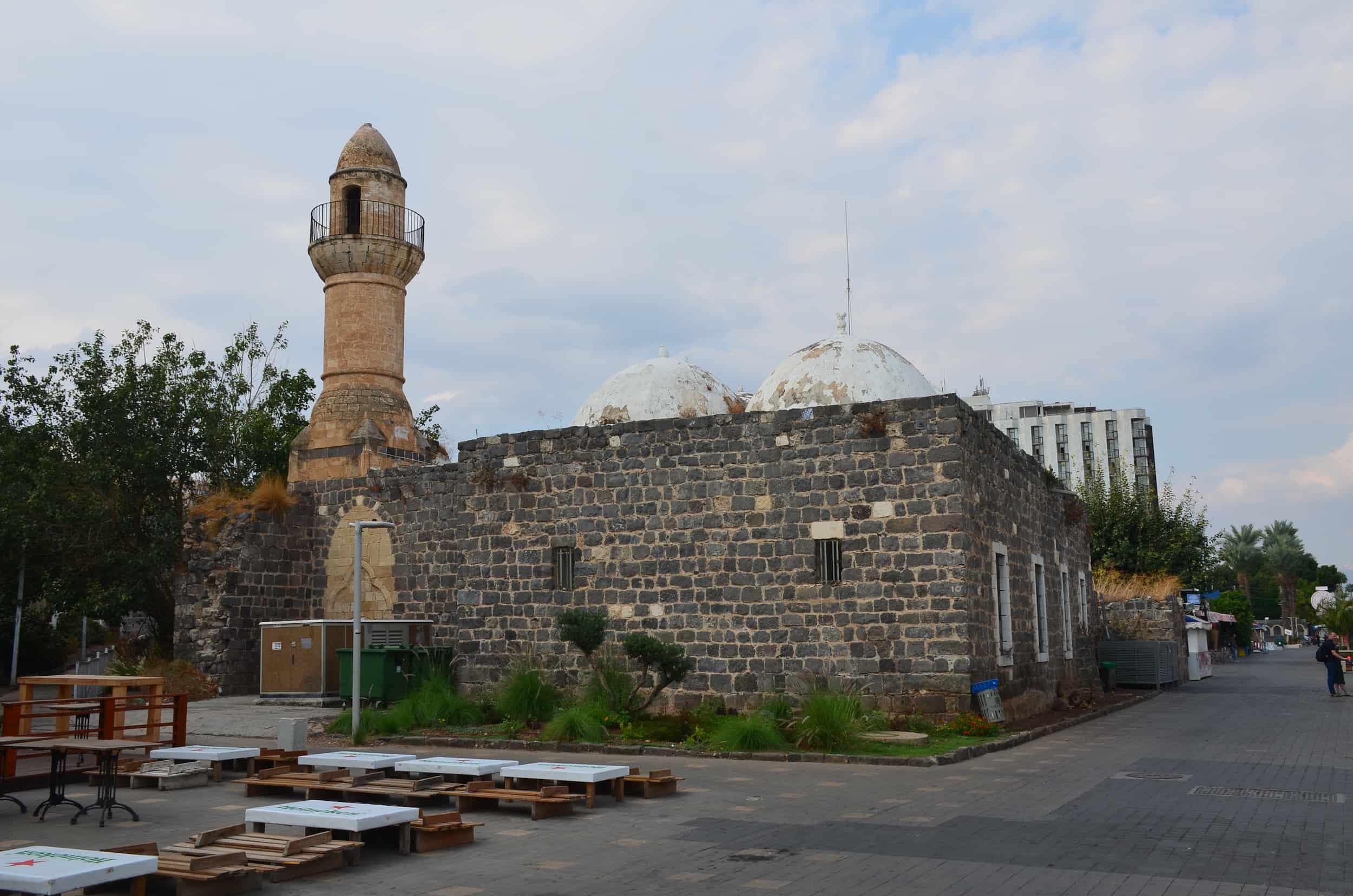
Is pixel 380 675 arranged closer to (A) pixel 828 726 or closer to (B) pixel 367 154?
(A) pixel 828 726

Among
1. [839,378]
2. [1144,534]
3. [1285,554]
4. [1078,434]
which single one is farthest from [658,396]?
[1078,434]

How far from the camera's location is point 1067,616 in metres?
18.7

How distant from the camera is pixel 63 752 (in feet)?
26.0

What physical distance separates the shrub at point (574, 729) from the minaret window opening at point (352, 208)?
46.7 feet

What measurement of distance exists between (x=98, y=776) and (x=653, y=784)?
4.30 meters

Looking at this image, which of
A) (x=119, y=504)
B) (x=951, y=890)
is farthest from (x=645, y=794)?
(x=119, y=504)

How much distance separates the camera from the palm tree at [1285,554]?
62844 mm

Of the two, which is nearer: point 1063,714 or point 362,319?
point 1063,714

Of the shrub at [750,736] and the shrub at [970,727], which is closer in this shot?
the shrub at [750,736]

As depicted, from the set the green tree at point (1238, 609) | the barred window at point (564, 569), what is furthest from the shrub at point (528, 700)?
the green tree at point (1238, 609)

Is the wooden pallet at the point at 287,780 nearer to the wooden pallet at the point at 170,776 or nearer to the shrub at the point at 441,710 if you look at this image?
the wooden pallet at the point at 170,776

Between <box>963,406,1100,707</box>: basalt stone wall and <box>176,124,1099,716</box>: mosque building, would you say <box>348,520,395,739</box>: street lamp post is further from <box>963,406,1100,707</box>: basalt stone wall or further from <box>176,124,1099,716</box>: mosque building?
<box>963,406,1100,707</box>: basalt stone wall

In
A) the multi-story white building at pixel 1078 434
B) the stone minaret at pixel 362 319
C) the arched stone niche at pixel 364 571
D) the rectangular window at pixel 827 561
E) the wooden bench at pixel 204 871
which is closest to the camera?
the wooden bench at pixel 204 871

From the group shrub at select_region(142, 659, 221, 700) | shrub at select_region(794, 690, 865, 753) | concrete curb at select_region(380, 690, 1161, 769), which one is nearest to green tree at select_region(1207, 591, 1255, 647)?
concrete curb at select_region(380, 690, 1161, 769)
